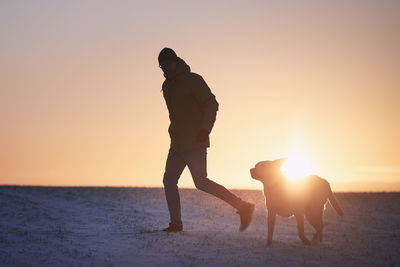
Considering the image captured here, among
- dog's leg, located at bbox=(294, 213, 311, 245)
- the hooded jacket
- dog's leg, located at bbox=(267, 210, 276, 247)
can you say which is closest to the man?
the hooded jacket

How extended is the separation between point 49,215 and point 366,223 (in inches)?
301

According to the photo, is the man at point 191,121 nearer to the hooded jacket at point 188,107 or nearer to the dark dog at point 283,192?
the hooded jacket at point 188,107

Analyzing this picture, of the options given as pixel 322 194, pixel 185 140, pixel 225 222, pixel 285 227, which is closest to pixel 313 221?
pixel 322 194

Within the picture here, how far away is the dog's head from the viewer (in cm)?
873

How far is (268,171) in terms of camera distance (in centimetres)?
873

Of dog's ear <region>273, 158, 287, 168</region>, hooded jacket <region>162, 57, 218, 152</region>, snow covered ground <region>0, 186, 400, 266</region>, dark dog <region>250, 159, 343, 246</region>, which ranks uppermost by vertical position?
hooded jacket <region>162, 57, 218, 152</region>

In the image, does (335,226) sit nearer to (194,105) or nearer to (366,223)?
(366,223)

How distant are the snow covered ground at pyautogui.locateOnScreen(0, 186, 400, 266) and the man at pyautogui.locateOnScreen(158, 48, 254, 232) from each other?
2.60ft

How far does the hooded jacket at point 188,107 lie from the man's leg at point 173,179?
1.09ft

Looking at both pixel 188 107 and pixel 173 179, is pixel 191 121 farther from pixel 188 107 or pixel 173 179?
pixel 173 179

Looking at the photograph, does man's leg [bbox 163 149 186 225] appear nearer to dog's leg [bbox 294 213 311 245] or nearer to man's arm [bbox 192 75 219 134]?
man's arm [bbox 192 75 219 134]

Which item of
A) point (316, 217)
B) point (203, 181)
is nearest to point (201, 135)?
point (203, 181)

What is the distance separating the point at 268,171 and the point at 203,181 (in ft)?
4.10

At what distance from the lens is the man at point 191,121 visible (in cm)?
945
